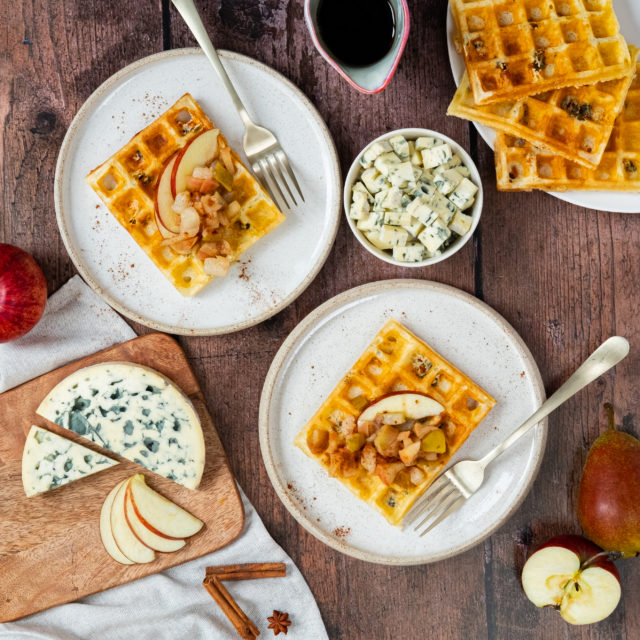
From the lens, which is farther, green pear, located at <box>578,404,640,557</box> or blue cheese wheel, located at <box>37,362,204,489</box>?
blue cheese wheel, located at <box>37,362,204,489</box>

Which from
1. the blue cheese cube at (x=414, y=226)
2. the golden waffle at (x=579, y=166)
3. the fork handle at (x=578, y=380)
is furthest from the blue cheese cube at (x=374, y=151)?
the fork handle at (x=578, y=380)

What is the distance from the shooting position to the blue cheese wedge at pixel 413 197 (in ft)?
6.24

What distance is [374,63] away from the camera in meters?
1.88

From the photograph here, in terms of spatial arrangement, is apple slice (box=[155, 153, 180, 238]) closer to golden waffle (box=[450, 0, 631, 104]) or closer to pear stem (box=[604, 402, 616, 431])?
golden waffle (box=[450, 0, 631, 104])

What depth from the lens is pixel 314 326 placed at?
2.10 metres

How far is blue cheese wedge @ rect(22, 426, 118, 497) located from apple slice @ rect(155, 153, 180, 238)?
823 millimetres

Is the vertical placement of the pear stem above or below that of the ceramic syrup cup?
below

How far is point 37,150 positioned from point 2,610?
162cm

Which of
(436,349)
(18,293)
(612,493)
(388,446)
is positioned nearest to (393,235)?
(436,349)

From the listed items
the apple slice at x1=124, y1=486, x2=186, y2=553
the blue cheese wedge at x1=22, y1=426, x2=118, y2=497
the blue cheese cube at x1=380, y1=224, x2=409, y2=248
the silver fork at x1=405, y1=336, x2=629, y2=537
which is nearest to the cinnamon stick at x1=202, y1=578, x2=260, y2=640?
the apple slice at x1=124, y1=486, x2=186, y2=553

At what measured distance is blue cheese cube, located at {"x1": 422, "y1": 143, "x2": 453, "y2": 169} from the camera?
1.91 m

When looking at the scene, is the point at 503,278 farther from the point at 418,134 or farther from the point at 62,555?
the point at 62,555

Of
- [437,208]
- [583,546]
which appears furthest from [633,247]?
[583,546]

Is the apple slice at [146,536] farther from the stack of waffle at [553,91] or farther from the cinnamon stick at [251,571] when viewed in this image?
the stack of waffle at [553,91]
